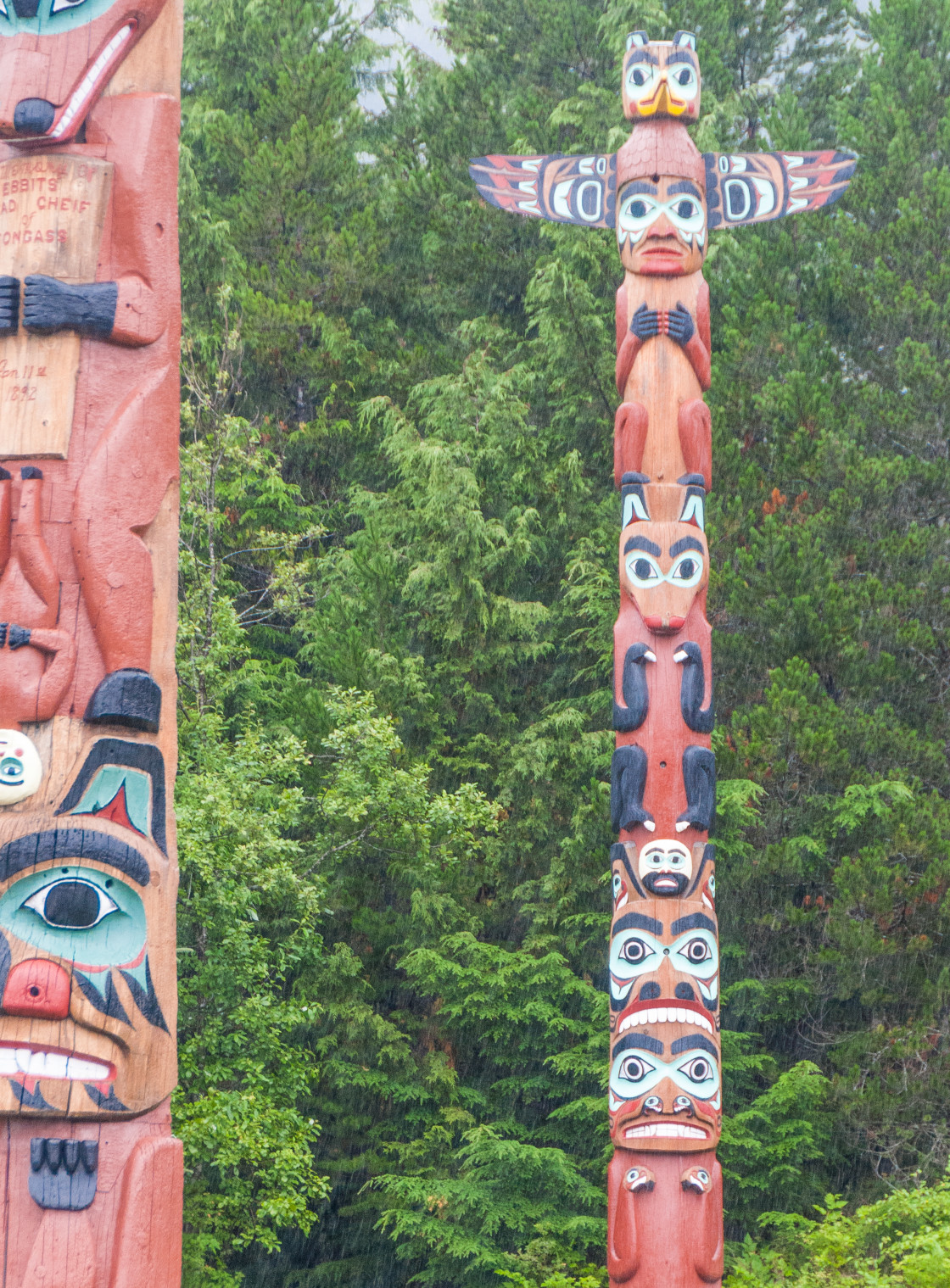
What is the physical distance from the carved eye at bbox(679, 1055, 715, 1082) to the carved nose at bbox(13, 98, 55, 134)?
667cm

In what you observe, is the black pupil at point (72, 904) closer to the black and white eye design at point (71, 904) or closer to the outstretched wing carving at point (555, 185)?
the black and white eye design at point (71, 904)

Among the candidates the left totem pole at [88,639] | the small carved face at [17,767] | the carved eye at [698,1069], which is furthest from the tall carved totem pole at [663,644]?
the small carved face at [17,767]

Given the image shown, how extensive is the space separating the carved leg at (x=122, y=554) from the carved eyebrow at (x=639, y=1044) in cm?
528

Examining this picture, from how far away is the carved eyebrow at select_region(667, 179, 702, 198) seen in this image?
11.2 meters

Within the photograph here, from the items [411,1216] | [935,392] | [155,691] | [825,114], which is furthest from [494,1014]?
[825,114]

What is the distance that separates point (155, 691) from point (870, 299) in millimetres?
11984

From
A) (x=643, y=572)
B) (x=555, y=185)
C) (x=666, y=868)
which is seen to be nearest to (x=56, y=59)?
(x=643, y=572)

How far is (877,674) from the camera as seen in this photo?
14461 mm

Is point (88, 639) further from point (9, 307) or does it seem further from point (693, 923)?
point (693, 923)

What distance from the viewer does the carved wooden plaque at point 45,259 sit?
5254 millimetres

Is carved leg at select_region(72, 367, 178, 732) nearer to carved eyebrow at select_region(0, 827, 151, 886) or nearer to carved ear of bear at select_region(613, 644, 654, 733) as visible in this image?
carved eyebrow at select_region(0, 827, 151, 886)

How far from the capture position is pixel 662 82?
11.4 m

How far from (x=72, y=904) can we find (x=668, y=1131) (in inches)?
217

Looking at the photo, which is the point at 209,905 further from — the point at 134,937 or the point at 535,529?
the point at 535,529
